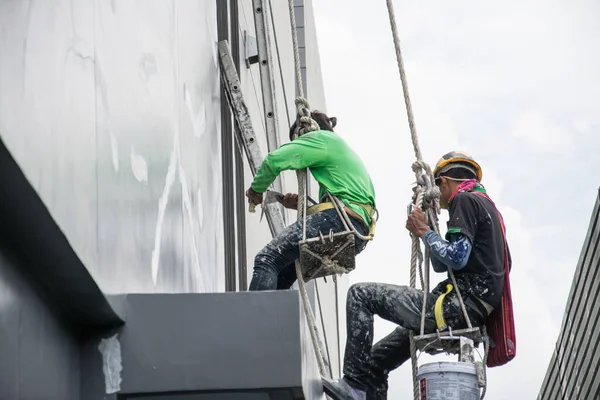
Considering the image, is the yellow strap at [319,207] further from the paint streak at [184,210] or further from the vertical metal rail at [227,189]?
the vertical metal rail at [227,189]

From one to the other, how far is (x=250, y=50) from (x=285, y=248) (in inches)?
198

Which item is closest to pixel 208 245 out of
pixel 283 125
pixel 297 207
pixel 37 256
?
pixel 297 207

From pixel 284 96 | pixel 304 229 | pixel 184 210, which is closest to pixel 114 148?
pixel 184 210

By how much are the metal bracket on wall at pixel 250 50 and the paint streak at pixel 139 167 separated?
598 cm

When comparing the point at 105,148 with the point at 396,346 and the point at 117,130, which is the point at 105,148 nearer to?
the point at 117,130

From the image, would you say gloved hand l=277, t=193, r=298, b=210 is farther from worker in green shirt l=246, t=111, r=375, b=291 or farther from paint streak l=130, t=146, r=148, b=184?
paint streak l=130, t=146, r=148, b=184

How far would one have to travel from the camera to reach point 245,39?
11391mm

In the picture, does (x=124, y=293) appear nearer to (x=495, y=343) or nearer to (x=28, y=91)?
(x=28, y=91)

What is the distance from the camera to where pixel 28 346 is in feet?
12.8

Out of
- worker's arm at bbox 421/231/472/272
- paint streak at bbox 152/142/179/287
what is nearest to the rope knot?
paint streak at bbox 152/142/179/287

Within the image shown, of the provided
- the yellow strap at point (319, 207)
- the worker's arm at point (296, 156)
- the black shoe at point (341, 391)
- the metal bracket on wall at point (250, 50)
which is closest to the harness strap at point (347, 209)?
the yellow strap at point (319, 207)

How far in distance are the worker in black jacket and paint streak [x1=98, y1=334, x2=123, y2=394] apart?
1940 millimetres

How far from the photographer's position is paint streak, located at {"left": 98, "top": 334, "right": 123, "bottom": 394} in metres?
4.58

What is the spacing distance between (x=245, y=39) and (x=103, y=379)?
23.6 feet
